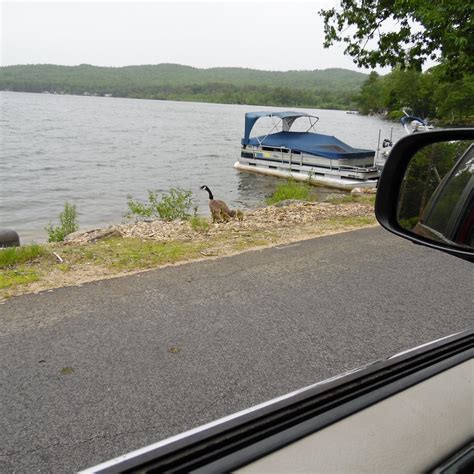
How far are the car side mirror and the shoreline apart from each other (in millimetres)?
3393

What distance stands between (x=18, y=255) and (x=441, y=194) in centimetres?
487

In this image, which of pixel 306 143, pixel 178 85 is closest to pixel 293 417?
pixel 306 143

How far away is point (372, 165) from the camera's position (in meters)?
22.0

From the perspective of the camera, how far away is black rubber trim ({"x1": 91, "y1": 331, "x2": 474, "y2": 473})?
1.06 metres

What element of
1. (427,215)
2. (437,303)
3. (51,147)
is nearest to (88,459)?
(427,215)

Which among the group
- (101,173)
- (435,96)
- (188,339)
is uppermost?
(435,96)

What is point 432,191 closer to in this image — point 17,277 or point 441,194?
point 441,194

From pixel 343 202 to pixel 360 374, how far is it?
9971mm

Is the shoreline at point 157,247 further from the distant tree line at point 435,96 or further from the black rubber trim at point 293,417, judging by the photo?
the distant tree line at point 435,96

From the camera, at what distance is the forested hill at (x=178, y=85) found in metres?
126

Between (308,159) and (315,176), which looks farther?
(308,159)

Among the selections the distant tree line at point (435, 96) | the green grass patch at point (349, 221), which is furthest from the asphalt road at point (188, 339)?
the distant tree line at point (435, 96)

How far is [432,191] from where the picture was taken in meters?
2.05

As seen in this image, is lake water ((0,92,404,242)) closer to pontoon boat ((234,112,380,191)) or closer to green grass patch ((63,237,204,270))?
pontoon boat ((234,112,380,191))
